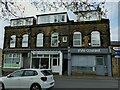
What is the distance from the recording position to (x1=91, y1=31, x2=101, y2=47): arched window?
2640 cm

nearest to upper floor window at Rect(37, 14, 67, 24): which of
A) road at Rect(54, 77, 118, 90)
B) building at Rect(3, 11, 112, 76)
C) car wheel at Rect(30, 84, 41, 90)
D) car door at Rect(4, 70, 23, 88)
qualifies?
building at Rect(3, 11, 112, 76)

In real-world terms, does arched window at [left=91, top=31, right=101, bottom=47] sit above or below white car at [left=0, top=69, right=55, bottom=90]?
above

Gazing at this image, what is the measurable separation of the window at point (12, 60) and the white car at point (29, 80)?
18427 mm

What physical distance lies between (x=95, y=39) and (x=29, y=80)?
17.5 meters

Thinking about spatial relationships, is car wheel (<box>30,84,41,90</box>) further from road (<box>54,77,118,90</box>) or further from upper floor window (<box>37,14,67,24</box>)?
upper floor window (<box>37,14,67,24</box>)

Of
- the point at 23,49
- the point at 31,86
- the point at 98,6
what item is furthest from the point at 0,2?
the point at 23,49

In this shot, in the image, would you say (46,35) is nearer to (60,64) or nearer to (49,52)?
(49,52)

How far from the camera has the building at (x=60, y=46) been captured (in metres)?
26.0

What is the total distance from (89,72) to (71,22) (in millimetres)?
8280

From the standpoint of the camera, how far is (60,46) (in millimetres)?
27750

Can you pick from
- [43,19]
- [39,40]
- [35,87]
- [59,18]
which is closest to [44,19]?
[43,19]

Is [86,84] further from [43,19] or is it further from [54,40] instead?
[43,19]

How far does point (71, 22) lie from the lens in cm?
2797

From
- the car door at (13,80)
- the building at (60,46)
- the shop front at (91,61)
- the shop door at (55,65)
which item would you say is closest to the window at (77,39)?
the building at (60,46)
